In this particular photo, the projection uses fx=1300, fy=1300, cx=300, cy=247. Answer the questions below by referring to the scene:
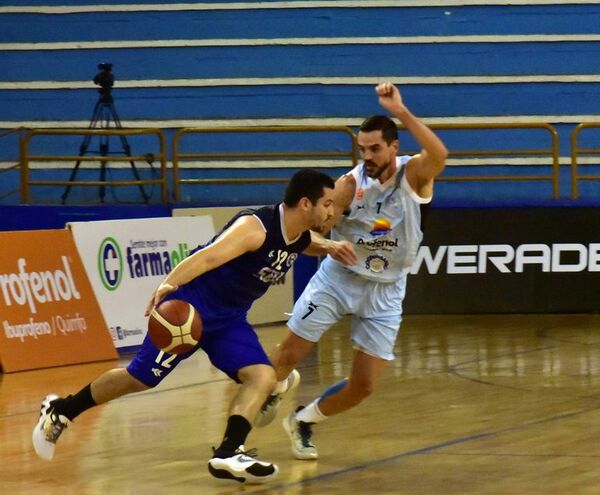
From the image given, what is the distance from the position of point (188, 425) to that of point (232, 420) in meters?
2.16

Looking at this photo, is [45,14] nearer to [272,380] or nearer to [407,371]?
[407,371]

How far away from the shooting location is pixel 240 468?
7055mm

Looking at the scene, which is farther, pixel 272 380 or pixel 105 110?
pixel 105 110

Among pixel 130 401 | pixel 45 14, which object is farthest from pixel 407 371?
pixel 45 14

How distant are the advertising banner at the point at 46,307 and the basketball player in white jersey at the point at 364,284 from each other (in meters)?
4.69

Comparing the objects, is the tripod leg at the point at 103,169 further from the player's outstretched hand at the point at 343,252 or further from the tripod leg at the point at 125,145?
the player's outstretched hand at the point at 343,252

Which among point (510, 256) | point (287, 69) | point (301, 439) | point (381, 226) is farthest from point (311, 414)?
point (287, 69)

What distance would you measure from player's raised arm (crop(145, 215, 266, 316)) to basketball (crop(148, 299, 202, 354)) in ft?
0.22

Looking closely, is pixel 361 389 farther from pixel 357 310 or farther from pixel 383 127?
pixel 383 127

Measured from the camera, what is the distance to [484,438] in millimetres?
8695

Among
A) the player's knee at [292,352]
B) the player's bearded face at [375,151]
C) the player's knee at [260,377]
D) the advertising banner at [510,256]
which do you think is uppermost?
the player's bearded face at [375,151]

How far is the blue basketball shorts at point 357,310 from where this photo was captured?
812 cm

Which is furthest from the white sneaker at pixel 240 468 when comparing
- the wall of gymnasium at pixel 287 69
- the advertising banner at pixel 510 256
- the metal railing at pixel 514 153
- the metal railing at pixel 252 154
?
the wall of gymnasium at pixel 287 69

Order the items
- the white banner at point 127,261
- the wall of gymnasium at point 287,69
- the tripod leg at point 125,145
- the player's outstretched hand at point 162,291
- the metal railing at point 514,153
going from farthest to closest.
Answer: the wall of gymnasium at point 287,69
the tripod leg at point 125,145
the metal railing at point 514,153
the white banner at point 127,261
the player's outstretched hand at point 162,291
